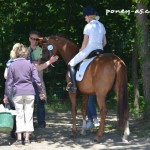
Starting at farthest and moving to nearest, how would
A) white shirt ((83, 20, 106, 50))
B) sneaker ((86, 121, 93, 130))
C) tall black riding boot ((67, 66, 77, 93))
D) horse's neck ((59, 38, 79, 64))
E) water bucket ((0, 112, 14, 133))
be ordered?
sneaker ((86, 121, 93, 130))
horse's neck ((59, 38, 79, 64))
tall black riding boot ((67, 66, 77, 93))
white shirt ((83, 20, 106, 50))
water bucket ((0, 112, 14, 133))

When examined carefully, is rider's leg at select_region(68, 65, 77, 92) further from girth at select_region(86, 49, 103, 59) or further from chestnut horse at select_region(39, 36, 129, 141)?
girth at select_region(86, 49, 103, 59)

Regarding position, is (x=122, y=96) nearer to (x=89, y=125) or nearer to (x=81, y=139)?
(x=81, y=139)

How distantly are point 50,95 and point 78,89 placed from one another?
22.3 ft

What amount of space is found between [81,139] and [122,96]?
1.27 meters

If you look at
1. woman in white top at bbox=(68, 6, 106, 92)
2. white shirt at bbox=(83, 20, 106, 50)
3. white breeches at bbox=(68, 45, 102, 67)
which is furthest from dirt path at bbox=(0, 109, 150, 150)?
white shirt at bbox=(83, 20, 106, 50)

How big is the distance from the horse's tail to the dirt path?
1.50 feet

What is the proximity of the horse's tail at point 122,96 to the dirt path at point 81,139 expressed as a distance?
0.46 meters

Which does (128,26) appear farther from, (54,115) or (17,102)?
(17,102)

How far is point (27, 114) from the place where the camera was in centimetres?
823

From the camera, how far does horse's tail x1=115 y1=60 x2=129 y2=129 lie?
820 cm

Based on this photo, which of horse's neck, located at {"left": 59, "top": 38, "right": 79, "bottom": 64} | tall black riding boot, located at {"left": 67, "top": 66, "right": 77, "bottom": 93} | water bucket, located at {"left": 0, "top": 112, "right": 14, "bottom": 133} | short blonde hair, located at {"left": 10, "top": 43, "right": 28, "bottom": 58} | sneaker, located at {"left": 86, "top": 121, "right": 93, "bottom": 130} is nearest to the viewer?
water bucket, located at {"left": 0, "top": 112, "right": 14, "bottom": 133}

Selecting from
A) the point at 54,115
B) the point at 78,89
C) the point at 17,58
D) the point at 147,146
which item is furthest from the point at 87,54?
the point at 54,115

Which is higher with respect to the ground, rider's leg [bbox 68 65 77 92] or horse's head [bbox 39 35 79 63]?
horse's head [bbox 39 35 79 63]

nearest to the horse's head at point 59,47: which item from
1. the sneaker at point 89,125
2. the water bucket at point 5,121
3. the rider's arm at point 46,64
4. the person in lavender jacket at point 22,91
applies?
the rider's arm at point 46,64
